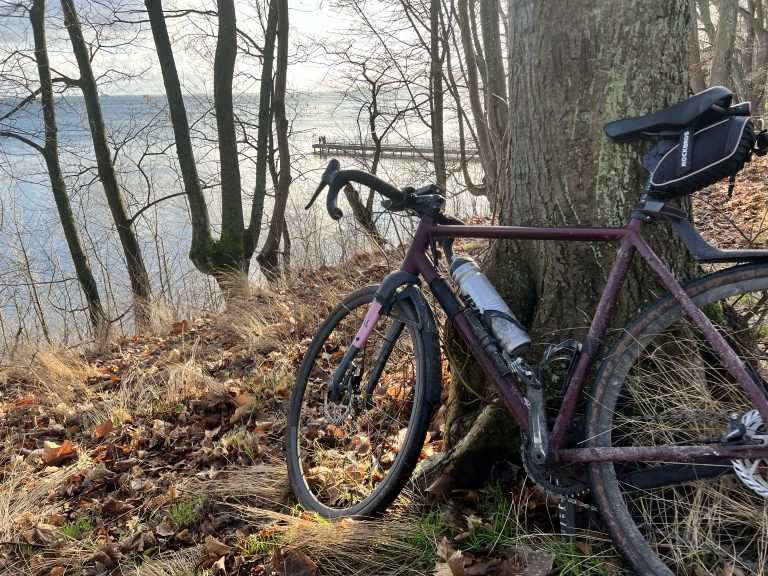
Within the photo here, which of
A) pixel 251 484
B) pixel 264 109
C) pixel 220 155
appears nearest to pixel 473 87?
pixel 220 155

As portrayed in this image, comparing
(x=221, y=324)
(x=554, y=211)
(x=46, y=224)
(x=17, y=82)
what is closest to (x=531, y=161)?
(x=554, y=211)

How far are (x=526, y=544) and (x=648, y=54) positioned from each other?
173cm

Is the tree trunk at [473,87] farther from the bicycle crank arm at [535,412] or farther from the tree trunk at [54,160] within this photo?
the tree trunk at [54,160]

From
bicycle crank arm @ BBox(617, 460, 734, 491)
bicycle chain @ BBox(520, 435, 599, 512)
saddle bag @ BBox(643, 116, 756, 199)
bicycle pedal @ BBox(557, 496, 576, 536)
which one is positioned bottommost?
bicycle pedal @ BBox(557, 496, 576, 536)

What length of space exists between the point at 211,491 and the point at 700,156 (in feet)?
8.28

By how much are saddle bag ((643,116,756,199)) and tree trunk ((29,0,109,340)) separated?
1019cm

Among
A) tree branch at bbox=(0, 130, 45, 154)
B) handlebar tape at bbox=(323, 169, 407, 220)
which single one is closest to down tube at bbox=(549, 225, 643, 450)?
handlebar tape at bbox=(323, 169, 407, 220)

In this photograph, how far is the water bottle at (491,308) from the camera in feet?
6.33

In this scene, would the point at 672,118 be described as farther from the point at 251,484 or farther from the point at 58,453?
the point at 58,453

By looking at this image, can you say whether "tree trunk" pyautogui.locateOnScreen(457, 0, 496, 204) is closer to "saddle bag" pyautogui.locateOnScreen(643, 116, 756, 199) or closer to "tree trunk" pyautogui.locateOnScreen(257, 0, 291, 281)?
"tree trunk" pyautogui.locateOnScreen(257, 0, 291, 281)

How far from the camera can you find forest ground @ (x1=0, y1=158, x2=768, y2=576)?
80.4 inches

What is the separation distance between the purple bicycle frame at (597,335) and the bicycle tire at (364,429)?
224 mm

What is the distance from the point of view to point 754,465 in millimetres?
1575

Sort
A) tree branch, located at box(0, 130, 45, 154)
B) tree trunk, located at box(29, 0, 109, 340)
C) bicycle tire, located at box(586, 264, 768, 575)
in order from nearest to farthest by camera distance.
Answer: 1. bicycle tire, located at box(586, 264, 768, 575)
2. tree trunk, located at box(29, 0, 109, 340)
3. tree branch, located at box(0, 130, 45, 154)
